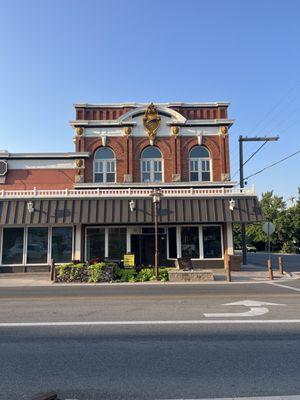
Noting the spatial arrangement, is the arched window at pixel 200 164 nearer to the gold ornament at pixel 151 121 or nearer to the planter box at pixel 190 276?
the gold ornament at pixel 151 121

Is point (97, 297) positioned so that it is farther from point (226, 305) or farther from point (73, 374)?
point (73, 374)

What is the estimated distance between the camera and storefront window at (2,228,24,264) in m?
26.0

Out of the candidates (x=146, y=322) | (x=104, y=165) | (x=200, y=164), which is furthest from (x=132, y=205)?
(x=146, y=322)

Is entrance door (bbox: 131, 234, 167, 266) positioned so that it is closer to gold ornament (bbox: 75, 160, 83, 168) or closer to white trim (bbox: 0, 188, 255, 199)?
white trim (bbox: 0, 188, 255, 199)

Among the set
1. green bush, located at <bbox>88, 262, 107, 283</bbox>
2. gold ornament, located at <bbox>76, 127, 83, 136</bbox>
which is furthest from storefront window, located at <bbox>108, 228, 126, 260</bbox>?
gold ornament, located at <bbox>76, 127, 83, 136</bbox>

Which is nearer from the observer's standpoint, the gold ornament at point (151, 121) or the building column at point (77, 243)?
the building column at point (77, 243)

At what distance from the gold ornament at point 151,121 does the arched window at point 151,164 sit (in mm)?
896

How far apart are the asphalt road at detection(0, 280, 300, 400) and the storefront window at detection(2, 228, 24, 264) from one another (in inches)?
611

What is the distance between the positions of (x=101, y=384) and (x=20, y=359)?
5.82 feet

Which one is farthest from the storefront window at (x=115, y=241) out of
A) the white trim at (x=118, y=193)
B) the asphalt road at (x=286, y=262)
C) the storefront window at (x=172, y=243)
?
the asphalt road at (x=286, y=262)

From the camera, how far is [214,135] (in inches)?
1200

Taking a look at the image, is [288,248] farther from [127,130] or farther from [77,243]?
[77,243]

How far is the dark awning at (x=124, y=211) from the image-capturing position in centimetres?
2539

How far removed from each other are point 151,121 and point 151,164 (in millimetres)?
3144
